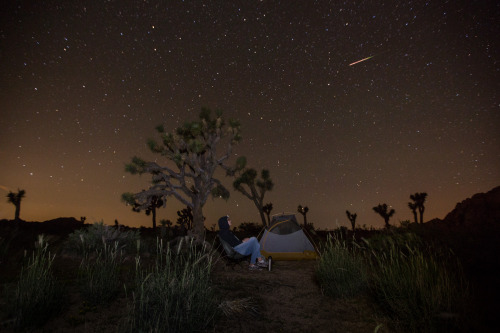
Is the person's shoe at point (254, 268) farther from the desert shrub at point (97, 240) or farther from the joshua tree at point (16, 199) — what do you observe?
the joshua tree at point (16, 199)

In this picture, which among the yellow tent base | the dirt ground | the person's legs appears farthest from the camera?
the yellow tent base

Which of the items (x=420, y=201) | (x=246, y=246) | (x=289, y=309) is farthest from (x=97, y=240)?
(x=420, y=201)

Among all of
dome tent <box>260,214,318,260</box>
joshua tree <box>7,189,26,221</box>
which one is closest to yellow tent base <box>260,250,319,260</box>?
dome tent <box>260,214,318,260</box>

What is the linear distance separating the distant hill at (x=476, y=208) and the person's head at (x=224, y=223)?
23460mm

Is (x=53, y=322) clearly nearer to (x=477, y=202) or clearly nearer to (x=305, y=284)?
(x=305, y=284)

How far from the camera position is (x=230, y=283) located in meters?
5.73

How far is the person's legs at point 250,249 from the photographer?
7.82 metres

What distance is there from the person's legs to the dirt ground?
3.77 feet

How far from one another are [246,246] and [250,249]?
0.68 feet

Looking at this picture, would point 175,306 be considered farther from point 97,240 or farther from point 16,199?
point 16,199

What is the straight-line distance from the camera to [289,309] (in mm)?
4594

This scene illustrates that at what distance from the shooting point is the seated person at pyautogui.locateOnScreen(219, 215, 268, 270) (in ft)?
25.7

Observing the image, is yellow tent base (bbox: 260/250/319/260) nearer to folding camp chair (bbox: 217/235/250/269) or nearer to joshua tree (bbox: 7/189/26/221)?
folding camp chair (bbox: 217/235/250/269)

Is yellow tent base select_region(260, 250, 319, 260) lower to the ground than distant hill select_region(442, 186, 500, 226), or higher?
lower
